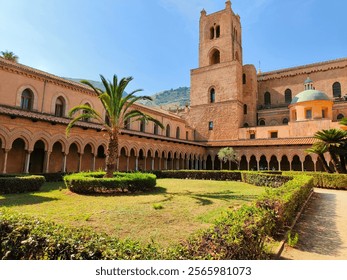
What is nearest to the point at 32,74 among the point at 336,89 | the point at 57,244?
the point at 57,244

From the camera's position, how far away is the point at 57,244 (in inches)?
133

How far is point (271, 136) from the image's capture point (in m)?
33.4

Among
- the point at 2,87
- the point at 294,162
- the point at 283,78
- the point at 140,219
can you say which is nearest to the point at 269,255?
the point at 140,219

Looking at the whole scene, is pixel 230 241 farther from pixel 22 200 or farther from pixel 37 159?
pixel 37 159

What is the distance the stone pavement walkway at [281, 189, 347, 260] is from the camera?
4903 millimetres

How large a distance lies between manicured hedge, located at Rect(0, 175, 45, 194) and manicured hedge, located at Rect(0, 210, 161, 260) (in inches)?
324

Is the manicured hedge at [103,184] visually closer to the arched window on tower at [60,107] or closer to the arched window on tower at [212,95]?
the arched window on tower at [60,107]

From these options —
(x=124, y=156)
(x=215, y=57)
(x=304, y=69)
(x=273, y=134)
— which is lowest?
(x=124, y=156)

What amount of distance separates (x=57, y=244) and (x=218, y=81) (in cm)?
3726

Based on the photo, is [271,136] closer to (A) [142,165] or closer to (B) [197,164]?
(B) [197,164]

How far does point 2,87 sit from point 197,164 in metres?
24.9


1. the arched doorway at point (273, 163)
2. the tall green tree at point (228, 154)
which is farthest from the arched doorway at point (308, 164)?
the tall green tree at point (228, 154)

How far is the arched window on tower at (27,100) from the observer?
19.9 meters

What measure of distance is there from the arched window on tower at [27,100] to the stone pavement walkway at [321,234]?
21.1 meters
